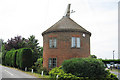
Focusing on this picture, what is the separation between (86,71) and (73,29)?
326 inches

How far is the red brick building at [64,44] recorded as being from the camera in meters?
23.4

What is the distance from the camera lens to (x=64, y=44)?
2348 cm

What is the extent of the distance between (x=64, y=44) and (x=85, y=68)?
7191 mm

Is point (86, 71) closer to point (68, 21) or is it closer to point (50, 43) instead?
point (50, 43)

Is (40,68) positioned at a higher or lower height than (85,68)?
lower

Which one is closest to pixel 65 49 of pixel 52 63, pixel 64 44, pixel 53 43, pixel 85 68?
pixel 64 44

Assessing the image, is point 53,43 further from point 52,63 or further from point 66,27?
point 66,27

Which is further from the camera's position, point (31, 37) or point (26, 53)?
point (31, 37)

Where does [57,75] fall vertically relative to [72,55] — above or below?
below

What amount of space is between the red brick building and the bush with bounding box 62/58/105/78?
18.6ft

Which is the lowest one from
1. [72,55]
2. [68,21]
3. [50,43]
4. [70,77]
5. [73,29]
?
[70,77]

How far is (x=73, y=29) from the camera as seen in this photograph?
23.5 meters

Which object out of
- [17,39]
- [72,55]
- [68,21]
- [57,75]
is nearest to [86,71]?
[57,75]

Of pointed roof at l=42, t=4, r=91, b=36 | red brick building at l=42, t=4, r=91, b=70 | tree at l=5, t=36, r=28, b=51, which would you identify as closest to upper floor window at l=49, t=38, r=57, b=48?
red brick building at l=42, t=4, r=91, b=70
